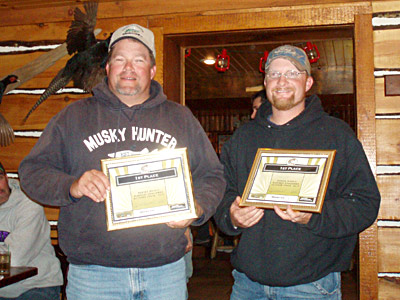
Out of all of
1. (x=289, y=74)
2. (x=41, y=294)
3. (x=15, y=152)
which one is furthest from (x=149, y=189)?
(x=15, y=152)

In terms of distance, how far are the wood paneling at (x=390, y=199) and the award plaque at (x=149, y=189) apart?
1.84 meters

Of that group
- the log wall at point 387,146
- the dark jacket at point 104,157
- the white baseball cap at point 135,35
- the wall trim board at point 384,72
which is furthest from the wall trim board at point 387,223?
the white baseball cap at point 135,35

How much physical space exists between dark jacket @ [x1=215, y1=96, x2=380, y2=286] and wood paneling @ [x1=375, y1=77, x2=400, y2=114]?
1.17m

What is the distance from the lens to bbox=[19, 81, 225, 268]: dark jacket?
1873mm

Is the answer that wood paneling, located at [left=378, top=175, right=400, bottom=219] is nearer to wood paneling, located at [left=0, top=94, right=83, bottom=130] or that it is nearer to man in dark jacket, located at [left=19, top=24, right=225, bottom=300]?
man in dark jacket, located at [left=19, top=24, right=225, bottom=300]

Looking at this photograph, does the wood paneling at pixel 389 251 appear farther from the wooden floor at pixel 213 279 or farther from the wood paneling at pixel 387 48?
the wooden floor at pixel 213 279

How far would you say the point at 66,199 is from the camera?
72.0 inches

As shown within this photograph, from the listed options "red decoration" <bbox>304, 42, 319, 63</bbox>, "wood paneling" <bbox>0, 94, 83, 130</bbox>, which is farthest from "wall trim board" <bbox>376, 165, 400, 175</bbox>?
"wood paneling" <bbox>0, 94, 83, 130</bbox>

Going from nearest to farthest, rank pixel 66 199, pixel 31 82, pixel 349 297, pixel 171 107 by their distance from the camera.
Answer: pixel 66 199
pixel 171 107
pixel 31 82
pixel 349 297

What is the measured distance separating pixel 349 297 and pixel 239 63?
431 centimetres

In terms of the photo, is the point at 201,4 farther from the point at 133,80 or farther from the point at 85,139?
the point at 85,139

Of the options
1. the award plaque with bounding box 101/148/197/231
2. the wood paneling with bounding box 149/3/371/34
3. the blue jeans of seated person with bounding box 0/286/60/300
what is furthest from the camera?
the wood paneling with bounding box 149/3/371/34

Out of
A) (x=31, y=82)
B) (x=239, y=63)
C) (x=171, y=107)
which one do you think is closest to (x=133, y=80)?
(x=171, y=107)

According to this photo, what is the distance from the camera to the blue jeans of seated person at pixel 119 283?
1862mm
